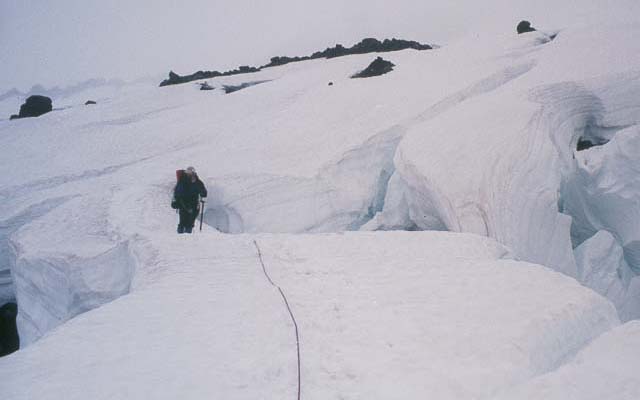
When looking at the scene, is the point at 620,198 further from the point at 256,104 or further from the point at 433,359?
the point at 256,104

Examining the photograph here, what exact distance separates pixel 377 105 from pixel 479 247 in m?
7.97

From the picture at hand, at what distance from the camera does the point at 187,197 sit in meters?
6.93

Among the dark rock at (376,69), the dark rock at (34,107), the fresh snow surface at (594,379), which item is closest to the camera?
the fresh snow surface at (594,379)

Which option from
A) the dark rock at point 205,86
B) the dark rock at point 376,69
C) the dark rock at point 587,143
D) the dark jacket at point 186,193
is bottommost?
the dark rock at point 587,143

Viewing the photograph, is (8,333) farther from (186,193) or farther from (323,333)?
(323,333)

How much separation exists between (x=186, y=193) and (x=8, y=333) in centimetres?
608

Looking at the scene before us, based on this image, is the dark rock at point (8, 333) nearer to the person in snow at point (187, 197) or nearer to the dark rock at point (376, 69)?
the person in snow at point (187, 197)

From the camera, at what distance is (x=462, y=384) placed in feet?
9.04

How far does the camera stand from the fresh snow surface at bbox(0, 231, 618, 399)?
9.16 feet

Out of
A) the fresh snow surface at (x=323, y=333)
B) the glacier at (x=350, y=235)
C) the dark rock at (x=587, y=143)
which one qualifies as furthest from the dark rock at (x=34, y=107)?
the dark rock at (x=587, y=143)

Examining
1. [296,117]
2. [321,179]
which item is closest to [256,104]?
[296,117]

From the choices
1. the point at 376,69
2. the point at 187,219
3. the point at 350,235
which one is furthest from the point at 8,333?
the point at 376,69

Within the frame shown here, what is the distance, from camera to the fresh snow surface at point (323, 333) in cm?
279

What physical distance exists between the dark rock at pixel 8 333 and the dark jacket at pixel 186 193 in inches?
229
